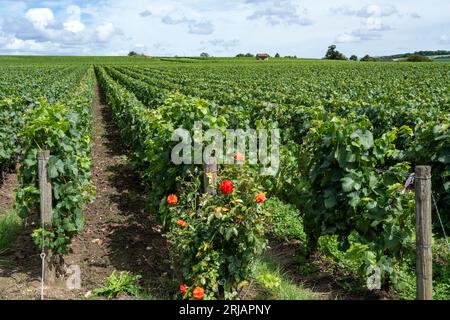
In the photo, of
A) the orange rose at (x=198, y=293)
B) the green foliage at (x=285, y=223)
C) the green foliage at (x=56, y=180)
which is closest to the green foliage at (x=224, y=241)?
the orange rose at (x=198, y=293)

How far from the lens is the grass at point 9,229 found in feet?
18.9

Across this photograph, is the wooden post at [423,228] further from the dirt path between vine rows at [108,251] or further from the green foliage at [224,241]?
the dirt path between vine rows at [108,251]

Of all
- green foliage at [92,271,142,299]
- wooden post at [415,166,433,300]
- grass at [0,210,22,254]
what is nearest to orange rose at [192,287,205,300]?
green foliage at [92,271,142,299]

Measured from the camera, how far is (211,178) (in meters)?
4.38

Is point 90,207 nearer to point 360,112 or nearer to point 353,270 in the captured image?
point 353,270

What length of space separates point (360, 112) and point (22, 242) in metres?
7.22

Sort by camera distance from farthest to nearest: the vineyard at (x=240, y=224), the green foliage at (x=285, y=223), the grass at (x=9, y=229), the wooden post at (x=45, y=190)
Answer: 1. the green foliage at (x=285, y=223)
2. the grass at (x=9, y=229)
3. the wooden post at (x=45, y=190)
4. the vineyard at (x=240, y=224)

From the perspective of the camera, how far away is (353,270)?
5.08 metres

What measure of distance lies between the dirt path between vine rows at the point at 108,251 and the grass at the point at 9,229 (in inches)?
3.9

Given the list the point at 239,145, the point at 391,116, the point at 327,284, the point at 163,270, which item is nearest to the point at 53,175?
the point at 163,270

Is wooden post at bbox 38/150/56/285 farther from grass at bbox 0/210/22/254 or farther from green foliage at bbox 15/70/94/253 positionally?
grass at bbox 0/210/22/254

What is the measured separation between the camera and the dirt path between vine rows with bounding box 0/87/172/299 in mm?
4699

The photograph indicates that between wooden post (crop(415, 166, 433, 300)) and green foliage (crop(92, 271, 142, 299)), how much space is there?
100 inches

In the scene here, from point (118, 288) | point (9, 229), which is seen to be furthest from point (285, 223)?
point (9, 229)
